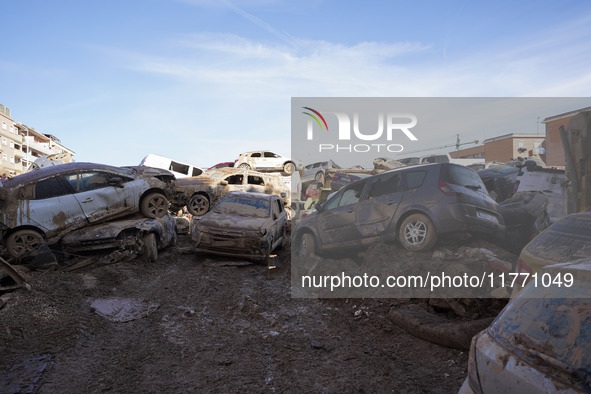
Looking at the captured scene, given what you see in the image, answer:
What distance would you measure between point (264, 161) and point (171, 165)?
193 inches

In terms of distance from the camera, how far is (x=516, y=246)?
5.86 meters

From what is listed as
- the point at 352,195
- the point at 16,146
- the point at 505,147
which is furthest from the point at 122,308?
the point at 16,146

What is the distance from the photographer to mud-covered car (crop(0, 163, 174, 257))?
8430mm

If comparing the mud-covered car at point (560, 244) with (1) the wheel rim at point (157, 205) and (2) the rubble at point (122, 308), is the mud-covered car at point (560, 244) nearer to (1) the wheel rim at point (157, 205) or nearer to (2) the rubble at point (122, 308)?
(2) the rubble at point (122, 308)

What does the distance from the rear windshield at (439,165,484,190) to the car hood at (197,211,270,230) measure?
15.8ft

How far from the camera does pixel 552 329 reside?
2221 millimetres

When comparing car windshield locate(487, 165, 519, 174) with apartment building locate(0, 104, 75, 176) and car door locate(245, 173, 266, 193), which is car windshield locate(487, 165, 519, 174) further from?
apartment building locate(0, 104, 75, 176)

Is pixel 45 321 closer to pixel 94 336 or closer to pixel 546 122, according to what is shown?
pixel 94 336

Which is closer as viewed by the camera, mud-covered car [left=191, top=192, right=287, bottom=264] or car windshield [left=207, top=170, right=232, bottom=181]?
mud-covered car [left=191, top=192, right=287, bottom=264]

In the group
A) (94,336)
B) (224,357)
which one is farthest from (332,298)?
(94,336)

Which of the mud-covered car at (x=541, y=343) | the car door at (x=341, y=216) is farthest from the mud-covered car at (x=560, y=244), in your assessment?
the car door at (x=341, y=216)

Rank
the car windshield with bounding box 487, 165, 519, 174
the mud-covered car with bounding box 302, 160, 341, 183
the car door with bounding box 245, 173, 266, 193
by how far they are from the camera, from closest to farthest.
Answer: the car windshield with bounding box 487, 165, 519, 174, the mud-covered car with bounding box 302, 160, 341, 183, the car door with bounding box 245, 173, 266, 193

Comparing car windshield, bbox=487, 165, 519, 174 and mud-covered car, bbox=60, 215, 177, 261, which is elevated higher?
car windshield, bbox=487, 165, 519, 174

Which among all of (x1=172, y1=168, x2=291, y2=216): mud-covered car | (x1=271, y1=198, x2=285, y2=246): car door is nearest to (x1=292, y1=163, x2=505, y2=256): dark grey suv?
(x1=271, y1=198, x2=285, y2=246): car door
